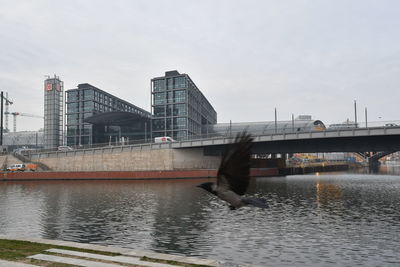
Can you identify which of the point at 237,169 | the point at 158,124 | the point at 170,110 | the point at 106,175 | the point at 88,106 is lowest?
the point at 106,175

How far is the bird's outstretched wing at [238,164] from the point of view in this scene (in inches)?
336

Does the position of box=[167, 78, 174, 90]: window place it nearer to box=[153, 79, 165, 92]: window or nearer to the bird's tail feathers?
box=[153, 79, 165, 92]: window

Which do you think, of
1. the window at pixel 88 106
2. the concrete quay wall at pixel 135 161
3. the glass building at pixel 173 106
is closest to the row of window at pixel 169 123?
the glass building at pixel 173 106

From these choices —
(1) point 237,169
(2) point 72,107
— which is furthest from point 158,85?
(1) point 237,169

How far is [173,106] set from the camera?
122625 mm

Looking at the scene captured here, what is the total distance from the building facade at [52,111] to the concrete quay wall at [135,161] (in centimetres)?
7695

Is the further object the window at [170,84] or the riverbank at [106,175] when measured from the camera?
the window at [170,84]

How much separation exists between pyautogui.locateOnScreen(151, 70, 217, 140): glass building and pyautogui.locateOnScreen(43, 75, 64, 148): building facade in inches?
2122

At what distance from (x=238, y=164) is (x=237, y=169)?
0.16 meters

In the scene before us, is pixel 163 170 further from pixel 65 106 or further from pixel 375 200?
pixel 65 106

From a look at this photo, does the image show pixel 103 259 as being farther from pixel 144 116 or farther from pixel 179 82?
pixel 144 116

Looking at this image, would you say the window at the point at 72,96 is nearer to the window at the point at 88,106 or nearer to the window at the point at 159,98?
the window at the point at 88,106

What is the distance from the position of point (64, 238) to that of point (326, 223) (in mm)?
→ 16583

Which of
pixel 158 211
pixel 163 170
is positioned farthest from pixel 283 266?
Result: pixel 163 170
